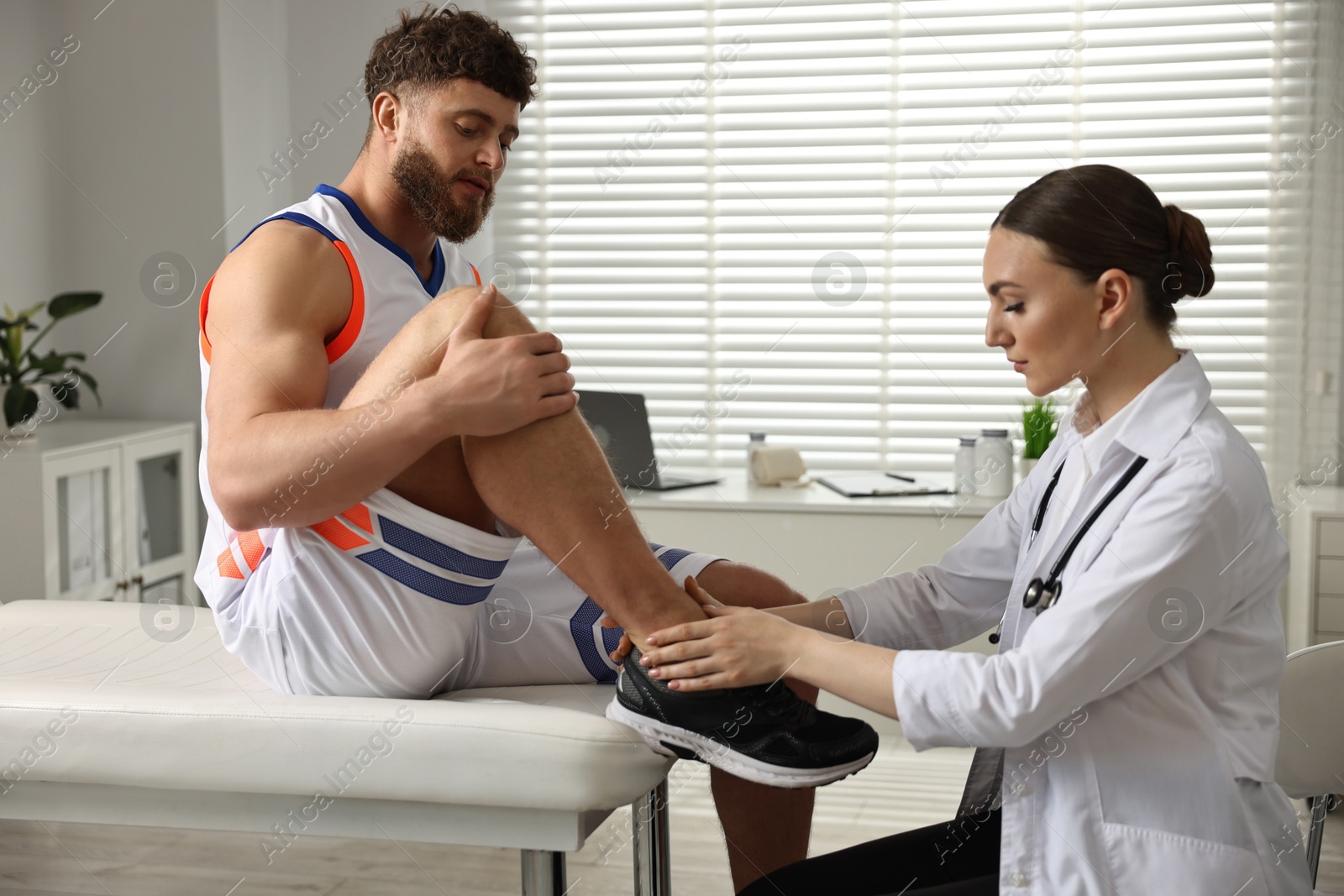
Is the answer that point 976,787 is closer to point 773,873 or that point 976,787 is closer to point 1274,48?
point 773,873

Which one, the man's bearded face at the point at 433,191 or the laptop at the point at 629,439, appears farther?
the laptop at the point at 629,439

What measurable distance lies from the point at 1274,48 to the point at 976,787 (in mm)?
2640

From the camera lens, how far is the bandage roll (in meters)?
3.19

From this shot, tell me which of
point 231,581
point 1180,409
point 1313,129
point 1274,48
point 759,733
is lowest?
point 759,733

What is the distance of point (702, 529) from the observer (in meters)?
3.01

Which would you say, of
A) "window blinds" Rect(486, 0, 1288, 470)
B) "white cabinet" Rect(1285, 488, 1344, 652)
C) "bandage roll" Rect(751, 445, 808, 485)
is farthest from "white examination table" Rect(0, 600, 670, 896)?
"window blinds" Rect(486, 0, 1288, 470)

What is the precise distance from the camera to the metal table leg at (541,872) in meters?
1.26

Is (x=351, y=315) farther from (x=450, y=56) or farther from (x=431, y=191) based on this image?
(x=450, y=56)

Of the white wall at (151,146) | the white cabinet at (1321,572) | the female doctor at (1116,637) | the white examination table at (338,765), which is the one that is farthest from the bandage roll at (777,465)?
the female doctor at (1116,637)

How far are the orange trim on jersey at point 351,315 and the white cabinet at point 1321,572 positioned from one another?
225cm

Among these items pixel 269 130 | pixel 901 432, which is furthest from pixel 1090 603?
pixel 269 130

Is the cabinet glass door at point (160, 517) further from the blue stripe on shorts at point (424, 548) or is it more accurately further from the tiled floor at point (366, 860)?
the blue stripe on shorts at point (424, 548)

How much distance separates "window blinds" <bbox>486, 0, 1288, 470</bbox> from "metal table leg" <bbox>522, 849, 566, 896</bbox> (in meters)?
2.24

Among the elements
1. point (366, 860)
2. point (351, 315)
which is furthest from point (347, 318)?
point (366, 860)
